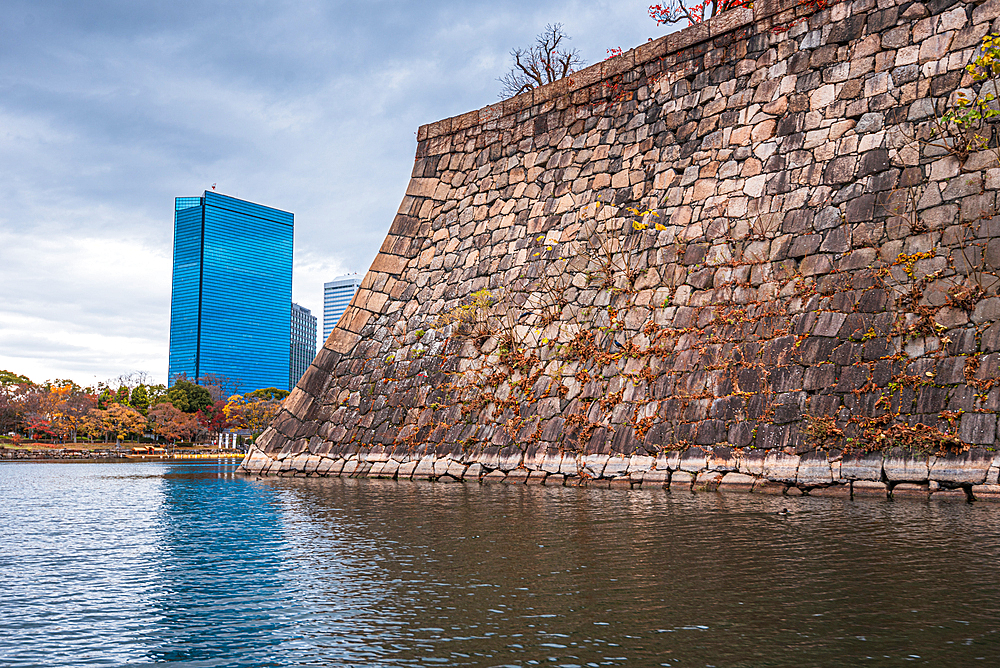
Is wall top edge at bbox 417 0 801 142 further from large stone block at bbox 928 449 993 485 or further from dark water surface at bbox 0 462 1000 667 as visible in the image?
dark water surface at bbox 0 462 1000 667

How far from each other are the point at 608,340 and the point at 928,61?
5.44 m

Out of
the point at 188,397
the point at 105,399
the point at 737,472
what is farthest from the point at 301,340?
the point at 737,472

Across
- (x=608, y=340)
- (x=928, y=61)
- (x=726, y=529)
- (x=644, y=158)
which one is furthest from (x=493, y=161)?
(x=726, y=529)

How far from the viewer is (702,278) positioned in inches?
407

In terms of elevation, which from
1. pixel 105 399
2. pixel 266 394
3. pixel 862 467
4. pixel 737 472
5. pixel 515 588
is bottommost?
pixel 515 588

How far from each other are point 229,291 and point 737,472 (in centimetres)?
12799

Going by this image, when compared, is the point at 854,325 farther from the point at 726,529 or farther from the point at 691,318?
the point at 726,529

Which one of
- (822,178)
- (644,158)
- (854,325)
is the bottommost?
(854,325)

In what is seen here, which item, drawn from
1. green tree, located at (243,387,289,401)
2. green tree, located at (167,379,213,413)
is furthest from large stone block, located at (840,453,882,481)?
green tree, located at (243,387,289,401)

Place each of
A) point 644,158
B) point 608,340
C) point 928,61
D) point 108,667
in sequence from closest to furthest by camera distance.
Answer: point 108,667, point 928,61, point 608,340, point 644,158

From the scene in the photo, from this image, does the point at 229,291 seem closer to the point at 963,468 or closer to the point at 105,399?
the point at 105,399

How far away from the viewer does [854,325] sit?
8414 mm

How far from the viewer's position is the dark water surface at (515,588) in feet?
8.45

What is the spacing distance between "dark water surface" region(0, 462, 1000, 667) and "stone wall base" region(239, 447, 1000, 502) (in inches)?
29.0
